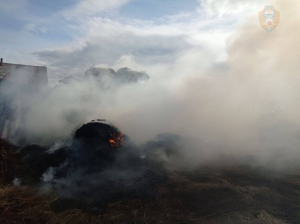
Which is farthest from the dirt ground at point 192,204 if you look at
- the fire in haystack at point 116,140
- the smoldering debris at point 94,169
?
the fire in haystack at point 116,140

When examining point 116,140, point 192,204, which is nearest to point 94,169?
point 116,140

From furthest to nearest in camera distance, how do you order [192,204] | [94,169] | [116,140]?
[116,140] → [94,169] → [192,204]

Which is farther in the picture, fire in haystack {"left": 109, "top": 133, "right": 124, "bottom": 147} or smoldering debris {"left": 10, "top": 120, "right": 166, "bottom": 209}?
fire in haystack {"left": 109, "top": 133, "right": 124, "bottom": 147}

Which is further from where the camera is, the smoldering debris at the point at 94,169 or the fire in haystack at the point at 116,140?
the fire in haystack at the point at 116,140

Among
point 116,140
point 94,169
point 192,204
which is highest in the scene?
point 116,140

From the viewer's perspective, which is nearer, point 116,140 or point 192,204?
point 192,204

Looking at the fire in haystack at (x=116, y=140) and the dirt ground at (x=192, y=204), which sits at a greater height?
the fire in haystack at (x=116, y=140)

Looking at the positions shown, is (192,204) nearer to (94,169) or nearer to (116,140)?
(94,169)

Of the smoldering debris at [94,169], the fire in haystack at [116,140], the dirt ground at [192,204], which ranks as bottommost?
the dirt ground at [192,204]

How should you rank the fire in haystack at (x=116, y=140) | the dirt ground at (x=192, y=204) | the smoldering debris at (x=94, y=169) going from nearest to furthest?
the dirt ground at (x=192, y=204) < the smoldering debris at (x=94, y=169) < the fire in haystack at (x=116, y=140)

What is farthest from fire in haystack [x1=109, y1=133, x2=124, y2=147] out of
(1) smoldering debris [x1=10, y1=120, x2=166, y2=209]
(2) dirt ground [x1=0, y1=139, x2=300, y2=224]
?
(2) dirt ground [x1=0, y1=139, x2=300, y2=224]

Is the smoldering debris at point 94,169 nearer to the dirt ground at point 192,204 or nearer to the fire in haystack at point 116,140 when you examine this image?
the fire in haystack at point 116,140

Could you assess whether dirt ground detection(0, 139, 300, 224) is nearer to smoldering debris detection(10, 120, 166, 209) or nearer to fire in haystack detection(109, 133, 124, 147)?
smoldering debris detection(10, 120, 166, 209)

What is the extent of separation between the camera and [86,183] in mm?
12445
